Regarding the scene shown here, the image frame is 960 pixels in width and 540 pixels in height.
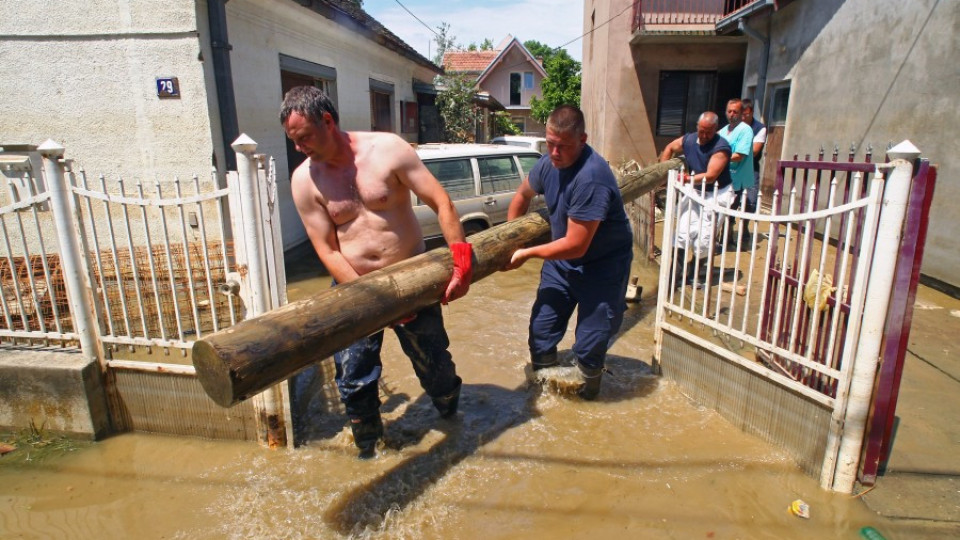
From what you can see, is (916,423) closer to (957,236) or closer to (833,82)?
(957,236)

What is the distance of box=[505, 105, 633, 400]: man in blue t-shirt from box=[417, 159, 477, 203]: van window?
3578 mm

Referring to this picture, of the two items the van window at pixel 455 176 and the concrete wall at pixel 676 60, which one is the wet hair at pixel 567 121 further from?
the concrete wall at pixel 676 60

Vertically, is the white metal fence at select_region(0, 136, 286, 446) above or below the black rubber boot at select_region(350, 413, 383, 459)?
above

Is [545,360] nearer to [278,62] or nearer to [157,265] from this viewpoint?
[157,265]

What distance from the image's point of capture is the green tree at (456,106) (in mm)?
15837

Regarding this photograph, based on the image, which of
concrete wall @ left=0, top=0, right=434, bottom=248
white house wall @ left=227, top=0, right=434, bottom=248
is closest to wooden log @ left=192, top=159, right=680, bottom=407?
concrete wall @ left=0, top=0, right=434, bottom=248

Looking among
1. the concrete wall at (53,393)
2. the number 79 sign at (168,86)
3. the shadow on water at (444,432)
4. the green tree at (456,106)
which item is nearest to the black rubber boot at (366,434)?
A: the shadow on water at (444,432)

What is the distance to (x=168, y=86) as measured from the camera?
19.4 feet

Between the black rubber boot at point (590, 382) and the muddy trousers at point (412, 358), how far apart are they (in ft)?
3.00

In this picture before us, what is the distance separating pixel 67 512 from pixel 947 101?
8.08 meters

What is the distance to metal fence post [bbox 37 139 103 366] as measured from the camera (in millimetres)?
2898

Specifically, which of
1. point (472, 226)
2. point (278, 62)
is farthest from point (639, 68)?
point (278, 62)

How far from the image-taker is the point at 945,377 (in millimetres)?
3900

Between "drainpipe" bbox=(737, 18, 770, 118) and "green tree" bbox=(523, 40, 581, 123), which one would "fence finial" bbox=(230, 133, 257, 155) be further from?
"green tree" bbox=(523, 40, 581, 123)
